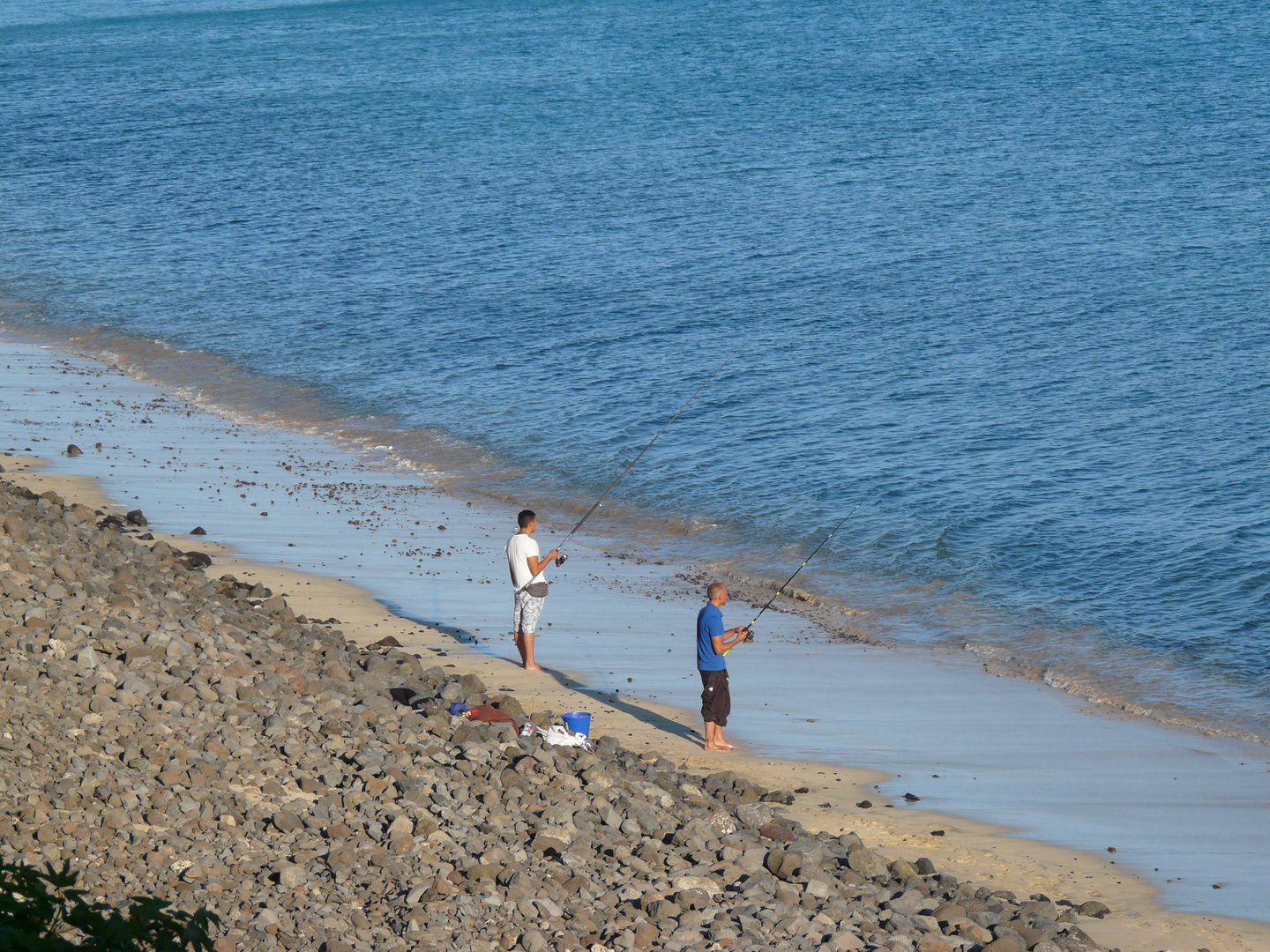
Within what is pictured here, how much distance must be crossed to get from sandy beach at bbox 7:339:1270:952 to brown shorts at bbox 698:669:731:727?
313 mm

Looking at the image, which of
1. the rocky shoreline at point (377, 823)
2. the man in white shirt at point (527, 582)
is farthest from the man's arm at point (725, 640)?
the man in white shirt at point (527, 582)

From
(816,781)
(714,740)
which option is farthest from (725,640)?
(816,781)

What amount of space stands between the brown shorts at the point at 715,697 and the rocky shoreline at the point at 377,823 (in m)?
0.77

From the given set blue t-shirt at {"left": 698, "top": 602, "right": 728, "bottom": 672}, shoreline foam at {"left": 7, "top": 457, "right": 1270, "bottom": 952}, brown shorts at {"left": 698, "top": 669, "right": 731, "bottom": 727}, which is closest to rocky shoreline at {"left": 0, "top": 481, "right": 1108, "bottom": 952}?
shoreline foam at {"left": 7, "top": 457, "right": 1270, "bottom": 952}

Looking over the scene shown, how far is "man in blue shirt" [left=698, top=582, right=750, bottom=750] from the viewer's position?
1044 cm

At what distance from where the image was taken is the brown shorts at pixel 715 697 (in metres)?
10.4

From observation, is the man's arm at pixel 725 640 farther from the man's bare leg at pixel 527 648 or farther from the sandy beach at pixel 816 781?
the man's bare leg at pixel 527 648

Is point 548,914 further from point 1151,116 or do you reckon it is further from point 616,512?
point 1151,116

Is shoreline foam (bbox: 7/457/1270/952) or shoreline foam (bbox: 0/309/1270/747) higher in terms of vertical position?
shoreline foam (bbox: 0/309/1270/747)

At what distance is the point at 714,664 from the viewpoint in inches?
413

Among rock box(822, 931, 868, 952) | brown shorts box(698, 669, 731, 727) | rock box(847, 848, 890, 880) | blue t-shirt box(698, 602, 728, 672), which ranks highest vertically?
blue t-shirt box(698, 602, 728, 672)

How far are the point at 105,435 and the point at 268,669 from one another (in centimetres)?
1367

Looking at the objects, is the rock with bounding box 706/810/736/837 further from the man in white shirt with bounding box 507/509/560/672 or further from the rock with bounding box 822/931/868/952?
the man in white shirt with bounding box 507/509/560/672

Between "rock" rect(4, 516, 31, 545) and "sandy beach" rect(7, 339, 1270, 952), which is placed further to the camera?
"rock" rect(4, 516, 31, 545)
